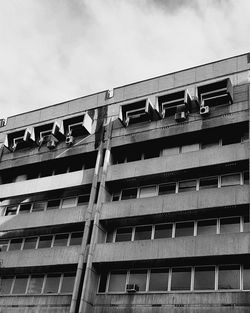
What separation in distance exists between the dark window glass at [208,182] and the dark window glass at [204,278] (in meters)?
5.21

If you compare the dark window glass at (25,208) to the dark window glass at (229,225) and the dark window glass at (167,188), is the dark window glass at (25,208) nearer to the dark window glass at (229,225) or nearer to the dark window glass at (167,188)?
the dark window glass at (167,188)

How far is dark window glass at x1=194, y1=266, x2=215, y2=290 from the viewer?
23.7 metres

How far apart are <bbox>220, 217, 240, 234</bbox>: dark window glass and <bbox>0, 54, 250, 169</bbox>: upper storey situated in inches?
239

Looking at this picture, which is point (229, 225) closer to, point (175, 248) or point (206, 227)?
point (206, 227)

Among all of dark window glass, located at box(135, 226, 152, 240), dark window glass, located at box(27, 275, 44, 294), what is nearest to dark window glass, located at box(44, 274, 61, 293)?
dark window glass, located at box(27, 275, 44, 294)

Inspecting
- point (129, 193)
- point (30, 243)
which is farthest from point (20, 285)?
point (129, 193)

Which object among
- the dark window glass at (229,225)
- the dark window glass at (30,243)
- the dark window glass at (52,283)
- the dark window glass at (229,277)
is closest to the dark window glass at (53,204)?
the dark window glass at (30,243)

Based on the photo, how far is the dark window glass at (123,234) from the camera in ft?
91.7

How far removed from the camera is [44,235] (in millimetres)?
30453

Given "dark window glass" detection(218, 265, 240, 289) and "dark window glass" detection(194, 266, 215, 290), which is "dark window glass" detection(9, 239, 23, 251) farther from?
"dark window glass" detection(218, 265, 240, 289)

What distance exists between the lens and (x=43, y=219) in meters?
30.0

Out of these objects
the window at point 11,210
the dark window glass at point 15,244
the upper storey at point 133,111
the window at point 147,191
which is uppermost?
the upper storey at point 133,111

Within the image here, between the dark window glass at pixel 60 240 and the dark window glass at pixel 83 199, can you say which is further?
the dark window glass at pixel 83 199

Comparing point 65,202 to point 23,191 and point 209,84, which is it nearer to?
point 23,191
